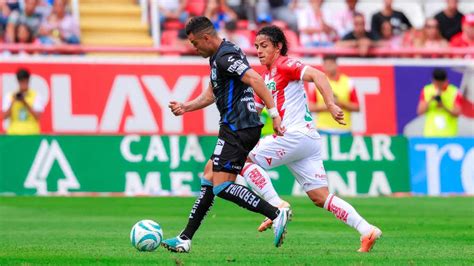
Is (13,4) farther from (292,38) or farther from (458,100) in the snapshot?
(458,100)

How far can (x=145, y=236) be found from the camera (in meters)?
12.2

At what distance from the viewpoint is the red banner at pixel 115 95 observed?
2509 cm

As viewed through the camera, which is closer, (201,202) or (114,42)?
(201,202)

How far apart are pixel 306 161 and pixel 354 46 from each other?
1420cm

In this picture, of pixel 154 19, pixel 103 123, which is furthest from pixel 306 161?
pixel 154 19

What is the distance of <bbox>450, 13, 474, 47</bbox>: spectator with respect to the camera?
27375 millimetres

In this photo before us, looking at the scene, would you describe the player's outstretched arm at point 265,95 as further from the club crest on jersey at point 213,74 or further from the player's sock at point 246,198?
Result: the player's sock at point 246,198

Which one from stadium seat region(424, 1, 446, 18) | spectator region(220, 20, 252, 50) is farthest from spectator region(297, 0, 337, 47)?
stadium seat region(424, 1, 446, 18)

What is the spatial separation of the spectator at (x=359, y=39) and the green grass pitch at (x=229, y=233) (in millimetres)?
4508

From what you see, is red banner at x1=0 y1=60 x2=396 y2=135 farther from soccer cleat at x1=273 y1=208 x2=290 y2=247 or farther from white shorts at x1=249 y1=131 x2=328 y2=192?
soccer cleat at x1=273 y1=208 x2=290 y2=247

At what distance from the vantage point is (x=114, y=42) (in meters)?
27.6

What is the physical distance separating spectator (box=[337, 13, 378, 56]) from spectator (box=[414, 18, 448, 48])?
1.32m

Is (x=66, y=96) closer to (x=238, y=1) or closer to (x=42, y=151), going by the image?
(x=42, y=151)

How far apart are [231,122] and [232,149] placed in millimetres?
264
